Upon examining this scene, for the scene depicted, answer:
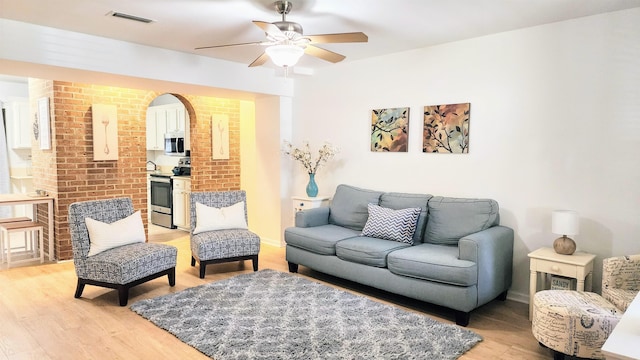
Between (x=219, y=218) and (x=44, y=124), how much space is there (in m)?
2.44

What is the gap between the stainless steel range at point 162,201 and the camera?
7.05m

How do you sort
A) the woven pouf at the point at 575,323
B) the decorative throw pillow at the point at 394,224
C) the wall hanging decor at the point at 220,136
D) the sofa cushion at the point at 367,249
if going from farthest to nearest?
the wall hanging decor at the point at 220,136 → the decorative throw pillow at the point at 394,224 → the sofa cushion at the point at 367,249 → the woven pouf at the point at 575,323

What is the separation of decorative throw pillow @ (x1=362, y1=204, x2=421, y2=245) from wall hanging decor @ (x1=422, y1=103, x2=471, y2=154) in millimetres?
721

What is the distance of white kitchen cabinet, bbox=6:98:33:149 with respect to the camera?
6820mm

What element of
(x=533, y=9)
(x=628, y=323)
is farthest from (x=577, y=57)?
(x=628, y=323)

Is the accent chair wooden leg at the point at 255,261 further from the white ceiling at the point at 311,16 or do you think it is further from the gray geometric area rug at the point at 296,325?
the white ceiling at the point at 311,16

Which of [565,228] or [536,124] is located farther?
[536,124]

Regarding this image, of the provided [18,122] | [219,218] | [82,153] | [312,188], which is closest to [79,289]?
[219,218]

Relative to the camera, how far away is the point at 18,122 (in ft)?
22.4

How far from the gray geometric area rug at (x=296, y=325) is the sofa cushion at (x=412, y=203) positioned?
2.93 feet

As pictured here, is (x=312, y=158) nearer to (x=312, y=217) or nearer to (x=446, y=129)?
(x=312, y=217)

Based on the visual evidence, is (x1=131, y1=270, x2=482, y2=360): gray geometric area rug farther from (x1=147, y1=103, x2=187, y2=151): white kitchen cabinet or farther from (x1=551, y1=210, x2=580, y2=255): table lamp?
(x1=147, y1=103, x2=187, y2=151): white kitchen cabinet

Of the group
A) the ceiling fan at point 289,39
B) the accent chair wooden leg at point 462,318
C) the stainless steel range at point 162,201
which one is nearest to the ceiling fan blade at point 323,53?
the ceiling fan at point 289,39

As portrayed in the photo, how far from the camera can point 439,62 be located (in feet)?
14.0
